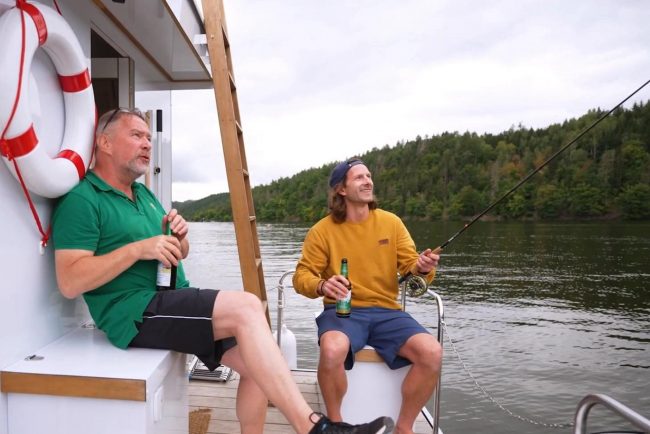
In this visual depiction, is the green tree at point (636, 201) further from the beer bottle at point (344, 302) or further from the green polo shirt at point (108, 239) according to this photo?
the green polo shirt at point (108, 239)

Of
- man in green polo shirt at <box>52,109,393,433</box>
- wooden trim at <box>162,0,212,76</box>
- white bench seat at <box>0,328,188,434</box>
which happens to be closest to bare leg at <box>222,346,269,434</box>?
man in green polo shirt at <box>52,109,393,433</box>

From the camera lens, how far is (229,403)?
287 cm

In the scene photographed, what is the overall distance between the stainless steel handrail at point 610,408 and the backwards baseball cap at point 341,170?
170cm

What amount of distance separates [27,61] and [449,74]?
219ft

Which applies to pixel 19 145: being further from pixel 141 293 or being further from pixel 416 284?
pixel 416 284

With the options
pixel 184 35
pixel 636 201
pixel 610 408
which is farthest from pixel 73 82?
pixel 636 201

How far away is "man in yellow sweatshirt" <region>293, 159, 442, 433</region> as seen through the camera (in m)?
2.31

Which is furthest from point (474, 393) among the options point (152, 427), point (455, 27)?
point (455, 27)

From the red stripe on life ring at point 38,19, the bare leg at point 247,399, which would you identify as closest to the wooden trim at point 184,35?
the red stripe on life ring at point 38,19

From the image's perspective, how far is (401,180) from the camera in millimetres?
70875

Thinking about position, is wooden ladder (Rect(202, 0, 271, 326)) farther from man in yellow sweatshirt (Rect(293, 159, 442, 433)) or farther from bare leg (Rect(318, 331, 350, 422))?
bare leg (Rect(318, 331, 350, 422))

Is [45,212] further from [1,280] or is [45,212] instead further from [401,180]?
[401,180]

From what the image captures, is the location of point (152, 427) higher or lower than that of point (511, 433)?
higher

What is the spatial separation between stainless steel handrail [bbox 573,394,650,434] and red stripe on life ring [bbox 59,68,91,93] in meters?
2.00
